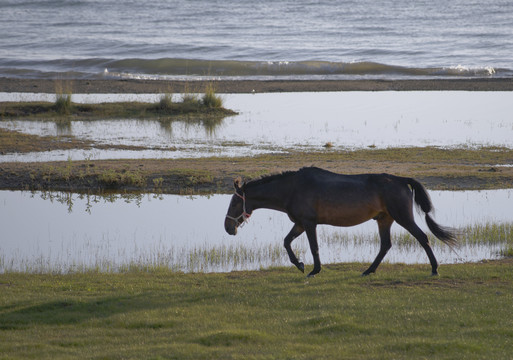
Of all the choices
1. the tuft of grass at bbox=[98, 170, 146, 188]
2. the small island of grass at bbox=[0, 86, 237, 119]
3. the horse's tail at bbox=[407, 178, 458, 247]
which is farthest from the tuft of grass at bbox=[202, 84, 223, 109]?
the horse's tail at bbox=[407, 178, 458, 247]

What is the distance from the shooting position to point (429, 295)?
30.5ft

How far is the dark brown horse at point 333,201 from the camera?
10.5 m

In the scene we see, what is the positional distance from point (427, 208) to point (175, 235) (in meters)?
5.78

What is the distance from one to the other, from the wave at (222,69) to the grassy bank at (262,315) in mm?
36672

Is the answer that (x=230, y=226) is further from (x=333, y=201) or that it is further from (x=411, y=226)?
(x=411, y=226)

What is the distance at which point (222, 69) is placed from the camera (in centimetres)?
5094

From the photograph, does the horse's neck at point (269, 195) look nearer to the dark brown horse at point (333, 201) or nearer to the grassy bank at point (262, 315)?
the dark brown horse at point (333, 201)

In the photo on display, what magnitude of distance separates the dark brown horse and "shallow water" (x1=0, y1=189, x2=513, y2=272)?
1.96 meters

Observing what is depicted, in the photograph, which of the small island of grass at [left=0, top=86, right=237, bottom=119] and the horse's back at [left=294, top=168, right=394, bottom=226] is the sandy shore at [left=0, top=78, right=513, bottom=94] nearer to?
the small island of grass at [left=0, top=86, right=237, bottom=119]

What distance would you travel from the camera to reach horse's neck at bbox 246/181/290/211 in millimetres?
10672

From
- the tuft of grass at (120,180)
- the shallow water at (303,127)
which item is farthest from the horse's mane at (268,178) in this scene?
the shallow water at (303,127)

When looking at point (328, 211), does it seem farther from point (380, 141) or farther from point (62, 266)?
point (380, 141)

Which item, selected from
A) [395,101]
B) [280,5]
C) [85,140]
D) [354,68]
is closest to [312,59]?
[354,68]

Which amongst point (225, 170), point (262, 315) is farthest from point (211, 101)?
point (262, 315)
